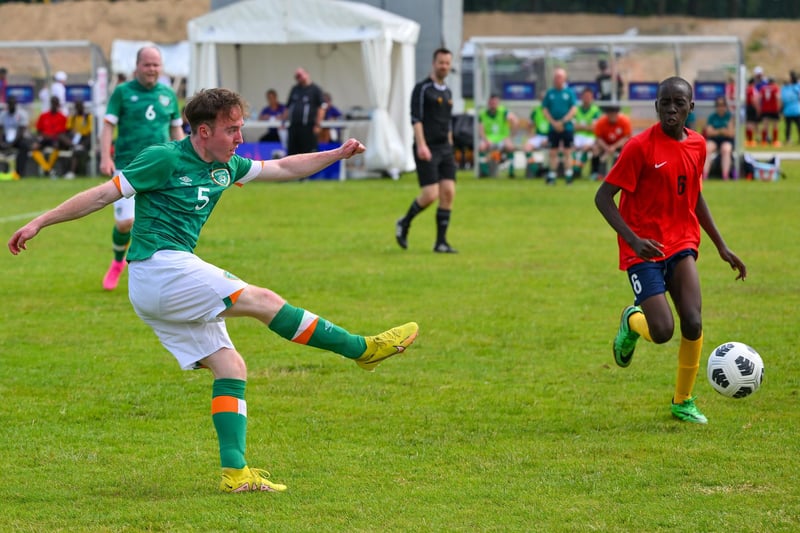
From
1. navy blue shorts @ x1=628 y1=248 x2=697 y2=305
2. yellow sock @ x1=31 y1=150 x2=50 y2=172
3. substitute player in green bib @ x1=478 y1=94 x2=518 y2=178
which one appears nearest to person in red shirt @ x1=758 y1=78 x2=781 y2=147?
substitute player in green bib @ x1=478 y1=94 x2=518 y2=178

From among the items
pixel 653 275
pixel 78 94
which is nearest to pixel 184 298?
pixel 653 275

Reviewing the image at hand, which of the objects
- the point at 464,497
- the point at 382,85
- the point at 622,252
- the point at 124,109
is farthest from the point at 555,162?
the point at 464,497

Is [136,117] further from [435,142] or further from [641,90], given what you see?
[641,90]

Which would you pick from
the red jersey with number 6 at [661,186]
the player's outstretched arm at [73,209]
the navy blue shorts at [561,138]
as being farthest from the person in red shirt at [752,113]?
the player's outstretched arm at [73,209]

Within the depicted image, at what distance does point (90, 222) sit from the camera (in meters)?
17.8

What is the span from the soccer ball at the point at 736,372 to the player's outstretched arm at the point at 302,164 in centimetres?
236

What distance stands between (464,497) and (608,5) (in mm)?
70596

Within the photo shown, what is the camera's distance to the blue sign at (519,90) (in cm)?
2633

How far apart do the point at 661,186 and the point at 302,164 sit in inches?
81.3

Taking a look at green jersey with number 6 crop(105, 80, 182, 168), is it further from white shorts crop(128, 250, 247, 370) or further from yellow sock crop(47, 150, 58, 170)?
yellow sock crop(47, 150, 58, 170)

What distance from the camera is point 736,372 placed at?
657 cm

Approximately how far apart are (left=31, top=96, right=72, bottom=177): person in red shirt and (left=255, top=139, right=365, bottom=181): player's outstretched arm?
20896 mm

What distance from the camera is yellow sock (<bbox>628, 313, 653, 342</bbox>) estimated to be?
23.0 ft

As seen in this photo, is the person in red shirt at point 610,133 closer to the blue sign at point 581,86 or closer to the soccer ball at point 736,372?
the blue sign at point 581,86
